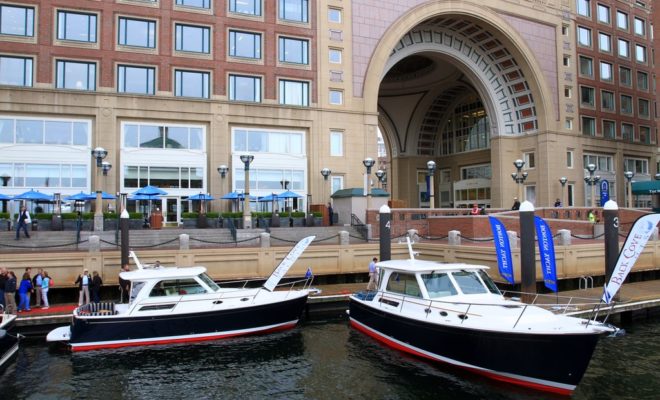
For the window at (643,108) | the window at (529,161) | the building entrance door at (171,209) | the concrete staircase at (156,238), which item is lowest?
the concrete staircase at (156,238)

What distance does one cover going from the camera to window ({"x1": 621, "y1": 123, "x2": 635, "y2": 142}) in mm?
59750

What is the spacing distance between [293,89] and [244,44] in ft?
17.1

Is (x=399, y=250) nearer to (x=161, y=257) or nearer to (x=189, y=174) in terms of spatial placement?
(x=161, y=257)

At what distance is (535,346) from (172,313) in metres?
11.4

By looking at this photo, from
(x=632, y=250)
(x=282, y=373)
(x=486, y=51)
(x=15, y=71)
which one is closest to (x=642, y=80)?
(x=486, y=51)

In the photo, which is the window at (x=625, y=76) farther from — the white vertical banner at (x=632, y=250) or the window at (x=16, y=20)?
the window at (x=16, y=20)

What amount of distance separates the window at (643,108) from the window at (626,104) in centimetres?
147

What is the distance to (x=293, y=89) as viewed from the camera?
140 ft

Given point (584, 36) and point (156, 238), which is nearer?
point (156, 238)

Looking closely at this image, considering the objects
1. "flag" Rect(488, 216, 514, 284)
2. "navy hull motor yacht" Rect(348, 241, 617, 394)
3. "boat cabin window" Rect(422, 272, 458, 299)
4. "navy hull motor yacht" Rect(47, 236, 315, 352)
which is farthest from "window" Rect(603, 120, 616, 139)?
"navy hull motor yacht" Rect(47, 236, 315, 352)

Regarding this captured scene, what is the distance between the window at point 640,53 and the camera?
62247 mm

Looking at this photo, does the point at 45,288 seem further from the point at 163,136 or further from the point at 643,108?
the point at 643,108

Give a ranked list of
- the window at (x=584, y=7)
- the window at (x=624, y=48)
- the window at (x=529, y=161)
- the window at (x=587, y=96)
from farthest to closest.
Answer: the window at (x=624, y=48) → the window at (x=584, y=7) → the window at (x=587, y=96) → the window at (x=529, y=161)

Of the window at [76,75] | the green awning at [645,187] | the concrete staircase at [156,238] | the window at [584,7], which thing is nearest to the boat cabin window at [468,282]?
the concrete staircase at [156,238]
